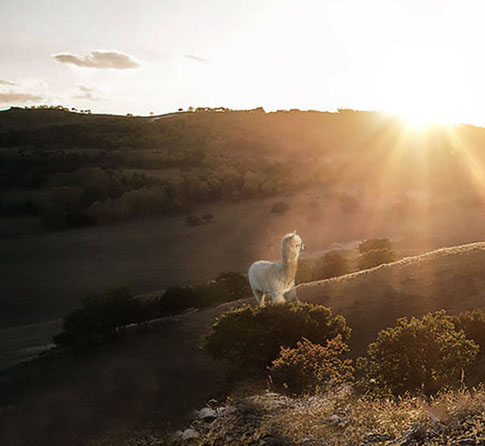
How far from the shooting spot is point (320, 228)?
60438 millimetres

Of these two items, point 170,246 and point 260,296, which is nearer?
point 260,296

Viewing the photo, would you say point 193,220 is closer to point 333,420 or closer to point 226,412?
point 226,412

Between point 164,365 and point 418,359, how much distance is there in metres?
9.81

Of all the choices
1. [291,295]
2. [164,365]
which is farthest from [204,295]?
[291,295]

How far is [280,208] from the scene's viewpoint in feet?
221

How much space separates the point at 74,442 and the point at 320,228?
48940 millimetres

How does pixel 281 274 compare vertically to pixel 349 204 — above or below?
above

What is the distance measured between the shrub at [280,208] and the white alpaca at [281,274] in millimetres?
49376

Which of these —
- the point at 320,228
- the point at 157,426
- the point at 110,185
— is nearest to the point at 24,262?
the point at 110,185

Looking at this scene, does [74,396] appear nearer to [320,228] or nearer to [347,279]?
[347,279]

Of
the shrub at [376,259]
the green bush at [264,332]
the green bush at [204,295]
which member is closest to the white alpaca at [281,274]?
the green bush at [264,332]

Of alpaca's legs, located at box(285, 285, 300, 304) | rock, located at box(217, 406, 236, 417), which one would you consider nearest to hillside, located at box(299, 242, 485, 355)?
alpaca's legs, located at box(285, 285, 300, 304)

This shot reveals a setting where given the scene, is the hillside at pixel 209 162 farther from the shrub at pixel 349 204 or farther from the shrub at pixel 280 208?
the shrub at pixel 280 208

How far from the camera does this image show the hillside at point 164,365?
15188 mm
